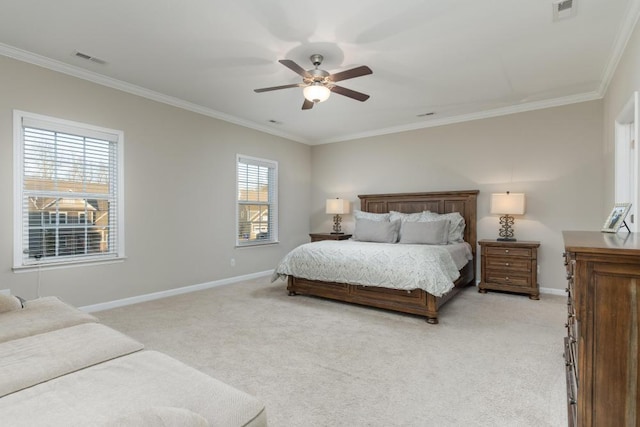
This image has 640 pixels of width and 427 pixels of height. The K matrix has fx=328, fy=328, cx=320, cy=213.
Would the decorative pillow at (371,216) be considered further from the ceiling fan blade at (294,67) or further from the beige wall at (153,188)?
the ceiling fan blade at (294,67)

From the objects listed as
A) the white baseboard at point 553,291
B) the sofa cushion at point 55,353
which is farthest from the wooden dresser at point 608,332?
the white baseboard at point 553,291

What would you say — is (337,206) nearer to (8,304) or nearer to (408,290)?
(408,290)

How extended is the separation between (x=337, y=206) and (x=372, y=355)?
3746mm

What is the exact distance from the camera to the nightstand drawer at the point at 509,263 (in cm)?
431

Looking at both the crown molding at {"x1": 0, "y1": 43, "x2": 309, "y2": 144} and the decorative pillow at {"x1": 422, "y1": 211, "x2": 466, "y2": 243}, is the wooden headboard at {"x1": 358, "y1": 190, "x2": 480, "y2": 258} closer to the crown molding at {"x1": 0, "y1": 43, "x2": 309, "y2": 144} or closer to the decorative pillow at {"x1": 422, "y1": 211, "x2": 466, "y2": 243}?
the decorative pillow at {"x1": 422, "y1": 211, "x2": 466, "y2": 243}

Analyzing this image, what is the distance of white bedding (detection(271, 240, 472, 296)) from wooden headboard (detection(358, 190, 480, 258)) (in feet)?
2.38

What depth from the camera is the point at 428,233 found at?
4633mm

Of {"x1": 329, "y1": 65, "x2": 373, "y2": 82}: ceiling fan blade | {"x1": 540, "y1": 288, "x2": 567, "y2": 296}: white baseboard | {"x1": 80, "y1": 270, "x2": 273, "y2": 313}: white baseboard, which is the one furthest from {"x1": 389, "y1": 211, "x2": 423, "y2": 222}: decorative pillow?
{"x1": 329, "y1": 65, "x2": 373, "y2": 82}: ceiling fan blade

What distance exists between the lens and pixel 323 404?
77.4 inches

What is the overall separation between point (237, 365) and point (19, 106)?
130 inches

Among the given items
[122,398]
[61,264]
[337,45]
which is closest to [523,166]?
[337,45]

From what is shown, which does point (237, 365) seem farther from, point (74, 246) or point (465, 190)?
point (465, 190)

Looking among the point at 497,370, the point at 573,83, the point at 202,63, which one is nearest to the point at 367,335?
the point at 497,370

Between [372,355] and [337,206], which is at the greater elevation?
[337,206]
